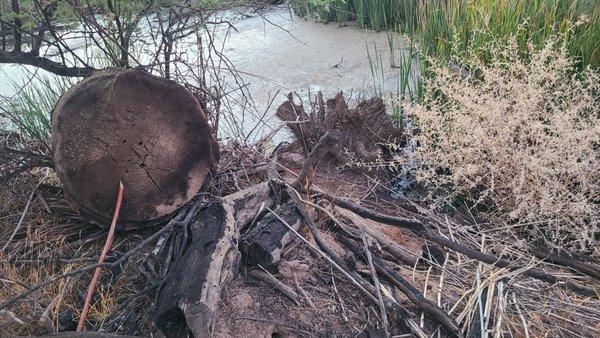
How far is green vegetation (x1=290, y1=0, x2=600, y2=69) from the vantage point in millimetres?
3393

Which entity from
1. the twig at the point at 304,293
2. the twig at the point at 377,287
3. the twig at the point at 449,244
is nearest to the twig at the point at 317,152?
the twig at the point at 449,244

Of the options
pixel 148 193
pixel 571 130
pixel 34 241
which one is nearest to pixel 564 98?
pixel 571 130

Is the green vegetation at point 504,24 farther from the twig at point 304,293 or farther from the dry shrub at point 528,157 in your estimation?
the twig at point 304,293

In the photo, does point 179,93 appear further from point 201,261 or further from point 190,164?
point 201,261

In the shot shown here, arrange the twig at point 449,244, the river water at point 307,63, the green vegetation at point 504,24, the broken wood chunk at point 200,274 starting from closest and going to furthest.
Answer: the broken wood chunk at point 200,274
the twig at point 449,244
the green vegetation at point 504,24
the river water at point 307,63

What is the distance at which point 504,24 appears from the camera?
12.0ft

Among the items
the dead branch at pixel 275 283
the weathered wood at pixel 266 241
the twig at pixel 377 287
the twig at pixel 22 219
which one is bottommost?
the twig at pixel 377 287

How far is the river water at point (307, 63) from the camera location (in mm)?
4559

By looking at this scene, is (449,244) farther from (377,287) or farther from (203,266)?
(203,266)

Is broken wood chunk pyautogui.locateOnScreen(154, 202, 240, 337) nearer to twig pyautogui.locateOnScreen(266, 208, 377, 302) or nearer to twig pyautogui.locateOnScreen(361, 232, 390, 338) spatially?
twig pyautogui.locateOnScreen(266, 208, 377, 302)

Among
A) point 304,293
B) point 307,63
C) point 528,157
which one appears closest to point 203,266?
point 304,293

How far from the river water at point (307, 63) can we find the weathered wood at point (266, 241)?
5.14ft

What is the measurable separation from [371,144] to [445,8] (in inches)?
60.4

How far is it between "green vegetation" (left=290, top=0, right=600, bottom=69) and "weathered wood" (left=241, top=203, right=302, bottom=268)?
126 centimetres
